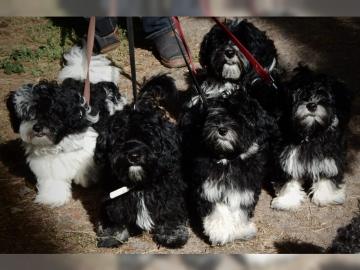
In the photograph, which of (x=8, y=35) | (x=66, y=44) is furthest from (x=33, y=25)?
(x=66, y=44)

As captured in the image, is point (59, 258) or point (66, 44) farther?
point (66, 44)

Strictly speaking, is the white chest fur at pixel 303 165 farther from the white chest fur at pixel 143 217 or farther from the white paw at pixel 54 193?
the white paw at pixel 54 193

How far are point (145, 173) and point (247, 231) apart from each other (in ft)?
3.36

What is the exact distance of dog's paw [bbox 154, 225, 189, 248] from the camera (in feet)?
12.4

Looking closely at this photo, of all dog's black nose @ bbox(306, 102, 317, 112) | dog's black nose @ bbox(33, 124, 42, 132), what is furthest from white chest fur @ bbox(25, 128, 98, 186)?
dog's black nose @ bbox(306, 102, 317, 112)

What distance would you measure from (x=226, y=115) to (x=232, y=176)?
48 cm

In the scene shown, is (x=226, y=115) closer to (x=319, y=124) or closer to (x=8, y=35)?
(x=319, y=124)

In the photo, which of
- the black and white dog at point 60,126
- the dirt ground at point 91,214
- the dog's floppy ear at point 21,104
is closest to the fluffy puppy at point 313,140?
the dirt ground at point 91,214

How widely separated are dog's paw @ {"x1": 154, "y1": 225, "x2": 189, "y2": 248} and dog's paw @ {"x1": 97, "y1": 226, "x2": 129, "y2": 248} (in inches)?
9.9

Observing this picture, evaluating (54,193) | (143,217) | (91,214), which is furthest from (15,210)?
(143,217)

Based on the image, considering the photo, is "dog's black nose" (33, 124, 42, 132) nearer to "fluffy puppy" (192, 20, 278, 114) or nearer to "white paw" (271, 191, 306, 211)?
"fluffy puppy" (192, 20, 278, 114)

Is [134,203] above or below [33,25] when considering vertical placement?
below

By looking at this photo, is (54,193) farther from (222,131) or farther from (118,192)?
(222,131)

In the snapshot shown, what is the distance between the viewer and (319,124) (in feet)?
11.8
